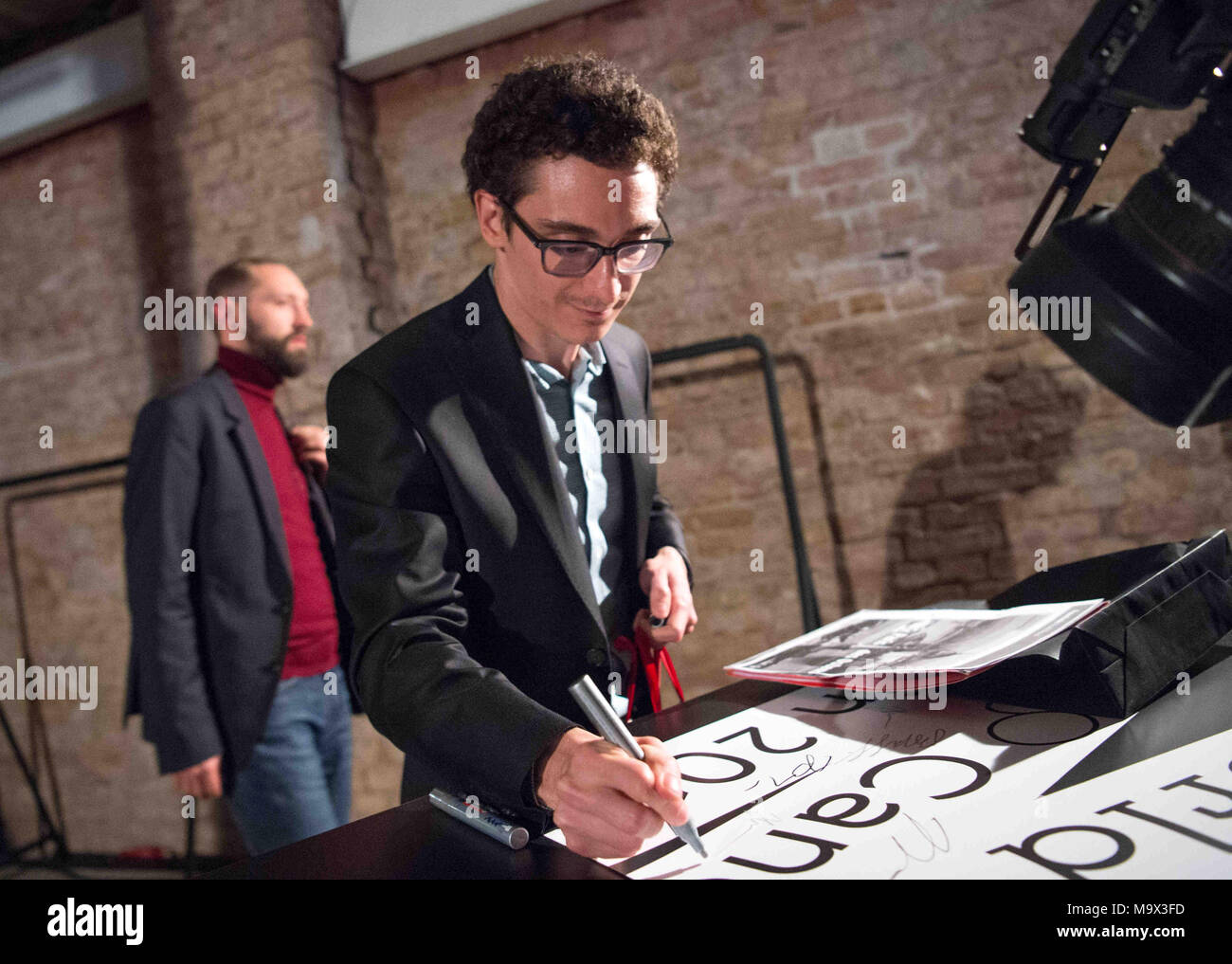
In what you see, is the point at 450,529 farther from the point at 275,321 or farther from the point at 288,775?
the point at 275,321

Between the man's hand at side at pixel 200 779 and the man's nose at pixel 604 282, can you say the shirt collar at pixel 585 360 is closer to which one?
the man's nose at pixel 604 282

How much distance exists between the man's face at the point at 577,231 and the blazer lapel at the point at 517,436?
90 millimetres

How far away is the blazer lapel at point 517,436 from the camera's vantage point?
1085 mm

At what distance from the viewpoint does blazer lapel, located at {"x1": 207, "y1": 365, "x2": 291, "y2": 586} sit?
2109 mm

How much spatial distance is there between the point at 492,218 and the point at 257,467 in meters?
1.30

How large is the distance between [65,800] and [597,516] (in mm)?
4182

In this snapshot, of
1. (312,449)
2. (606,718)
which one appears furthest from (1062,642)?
(312,449)

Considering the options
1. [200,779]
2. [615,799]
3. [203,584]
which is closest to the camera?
[615,799]

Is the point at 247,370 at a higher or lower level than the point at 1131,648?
higher

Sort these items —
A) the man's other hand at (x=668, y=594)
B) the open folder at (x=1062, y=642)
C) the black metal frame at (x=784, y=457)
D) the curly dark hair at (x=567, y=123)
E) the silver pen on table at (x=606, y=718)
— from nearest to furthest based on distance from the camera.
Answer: the silver pen on table at (x=606, y=718) → the open folder at (x=1062, y=642) → the curly dark hair at (x=567, y=123) → the man's other hand at (x=668, y=594) → the black metal frame at (x=784, y=457)

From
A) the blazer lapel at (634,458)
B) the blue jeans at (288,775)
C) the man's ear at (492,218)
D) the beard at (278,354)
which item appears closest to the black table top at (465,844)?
the blazer lapel at (634,458)

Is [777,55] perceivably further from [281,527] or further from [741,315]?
[281,527]

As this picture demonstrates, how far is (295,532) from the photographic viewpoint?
2.21 metres
